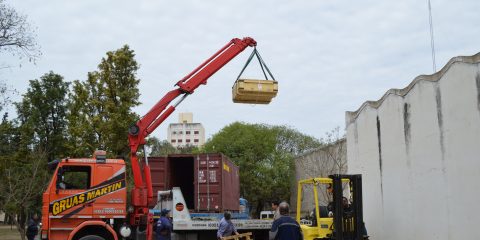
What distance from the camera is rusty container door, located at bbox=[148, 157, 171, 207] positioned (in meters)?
17.0

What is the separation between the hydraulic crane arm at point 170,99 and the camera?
14.7 metres

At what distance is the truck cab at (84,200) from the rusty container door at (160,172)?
3.28 meters

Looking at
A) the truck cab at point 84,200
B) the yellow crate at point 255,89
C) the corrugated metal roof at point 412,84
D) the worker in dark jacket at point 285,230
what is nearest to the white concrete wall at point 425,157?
the corrugated metal roof at point 412,84

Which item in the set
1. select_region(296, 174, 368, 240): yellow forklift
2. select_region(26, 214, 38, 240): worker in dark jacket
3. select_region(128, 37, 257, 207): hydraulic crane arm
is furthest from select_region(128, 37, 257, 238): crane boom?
select_region(26, 214, 38, 240): worker in dark jacket

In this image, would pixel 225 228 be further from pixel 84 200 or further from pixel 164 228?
pixel 84 200

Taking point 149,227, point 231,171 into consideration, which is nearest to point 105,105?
point 231,171

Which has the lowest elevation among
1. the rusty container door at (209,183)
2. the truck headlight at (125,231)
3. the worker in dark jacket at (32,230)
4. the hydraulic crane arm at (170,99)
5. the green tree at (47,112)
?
the worker in dark jacket at (32,230)

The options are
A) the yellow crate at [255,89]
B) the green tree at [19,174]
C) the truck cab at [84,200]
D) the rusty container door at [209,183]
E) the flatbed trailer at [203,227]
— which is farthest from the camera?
the green tree at [19,174]

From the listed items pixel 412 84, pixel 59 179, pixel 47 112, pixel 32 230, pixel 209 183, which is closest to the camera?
pixel 59 179

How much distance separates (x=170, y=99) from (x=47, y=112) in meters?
29.1

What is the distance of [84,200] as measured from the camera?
43.1ft

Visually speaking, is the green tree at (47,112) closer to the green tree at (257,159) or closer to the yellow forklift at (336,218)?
the green tree at (257,159)

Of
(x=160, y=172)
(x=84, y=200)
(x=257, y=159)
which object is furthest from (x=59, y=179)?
(x=257, y=159)

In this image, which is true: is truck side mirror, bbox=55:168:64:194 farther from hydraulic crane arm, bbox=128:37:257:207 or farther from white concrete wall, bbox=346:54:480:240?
white concrete wall, bbox=346:54:480:240
